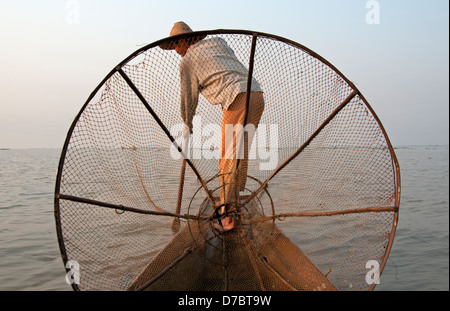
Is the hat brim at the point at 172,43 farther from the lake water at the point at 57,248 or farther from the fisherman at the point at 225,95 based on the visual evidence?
the lake water at the point at 57,248

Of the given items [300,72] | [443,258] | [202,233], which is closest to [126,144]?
[202,233]

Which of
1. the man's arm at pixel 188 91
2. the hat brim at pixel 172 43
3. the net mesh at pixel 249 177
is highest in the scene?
the hat brim at pixel 172 43

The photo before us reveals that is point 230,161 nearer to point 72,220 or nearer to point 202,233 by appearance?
point 202,233

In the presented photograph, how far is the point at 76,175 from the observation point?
2.74m

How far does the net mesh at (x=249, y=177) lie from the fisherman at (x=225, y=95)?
96mm

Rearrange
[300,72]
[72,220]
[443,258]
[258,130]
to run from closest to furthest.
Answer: [72,220] < [300,72] < [258,130] < [443,258]

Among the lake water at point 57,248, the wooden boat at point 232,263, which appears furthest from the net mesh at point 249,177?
the lake water at point 57,248

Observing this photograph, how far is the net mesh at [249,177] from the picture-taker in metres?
2.66

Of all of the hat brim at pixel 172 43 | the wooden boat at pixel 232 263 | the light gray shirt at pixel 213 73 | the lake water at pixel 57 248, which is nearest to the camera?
the wooden boat at pixel 232 263

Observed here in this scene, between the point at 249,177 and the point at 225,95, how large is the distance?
2.87ft

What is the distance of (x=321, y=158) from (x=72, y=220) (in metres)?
2.11

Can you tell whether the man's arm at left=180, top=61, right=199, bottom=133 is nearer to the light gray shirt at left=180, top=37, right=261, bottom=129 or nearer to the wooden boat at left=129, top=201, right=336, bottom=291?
the light gray shirt at left=180, top=37, right=261, bottom=129

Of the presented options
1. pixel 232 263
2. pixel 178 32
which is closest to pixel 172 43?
pixel 178 32

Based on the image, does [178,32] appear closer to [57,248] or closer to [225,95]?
[225,95]
